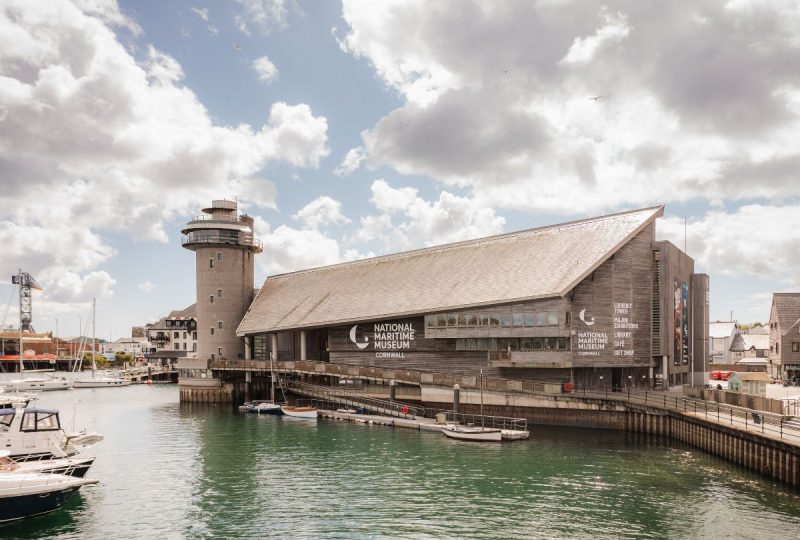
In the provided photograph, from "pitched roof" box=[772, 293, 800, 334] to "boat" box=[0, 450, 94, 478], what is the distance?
8631 centimetres

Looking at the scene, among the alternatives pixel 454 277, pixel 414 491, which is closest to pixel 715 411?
pixel 414 491

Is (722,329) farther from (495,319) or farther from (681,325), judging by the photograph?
(495,319)

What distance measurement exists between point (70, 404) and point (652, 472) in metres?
73.2

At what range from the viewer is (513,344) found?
5328 centimetres

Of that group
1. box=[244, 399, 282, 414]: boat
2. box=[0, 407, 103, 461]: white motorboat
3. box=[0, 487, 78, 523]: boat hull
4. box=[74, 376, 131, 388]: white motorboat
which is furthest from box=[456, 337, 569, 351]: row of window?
box=[74, 376, 131, 388]: white motorboat

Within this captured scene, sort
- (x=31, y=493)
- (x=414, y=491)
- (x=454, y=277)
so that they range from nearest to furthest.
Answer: (x=31, y=493), (x=414, y=491), (x=454, y=277)

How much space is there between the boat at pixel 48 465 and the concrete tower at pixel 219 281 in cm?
4658

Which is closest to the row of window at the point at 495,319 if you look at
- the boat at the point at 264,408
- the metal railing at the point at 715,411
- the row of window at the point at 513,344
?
the row of window at the point at 513,344

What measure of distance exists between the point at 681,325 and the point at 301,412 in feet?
130

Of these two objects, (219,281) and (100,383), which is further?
(100,383)

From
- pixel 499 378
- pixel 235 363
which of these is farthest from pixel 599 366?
pixel 235 363

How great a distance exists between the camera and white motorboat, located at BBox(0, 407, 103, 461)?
31.6 metres

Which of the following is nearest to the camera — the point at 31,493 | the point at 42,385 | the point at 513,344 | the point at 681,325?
the point at 31,493

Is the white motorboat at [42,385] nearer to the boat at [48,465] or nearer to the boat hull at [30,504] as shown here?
the boat at [48,465]
